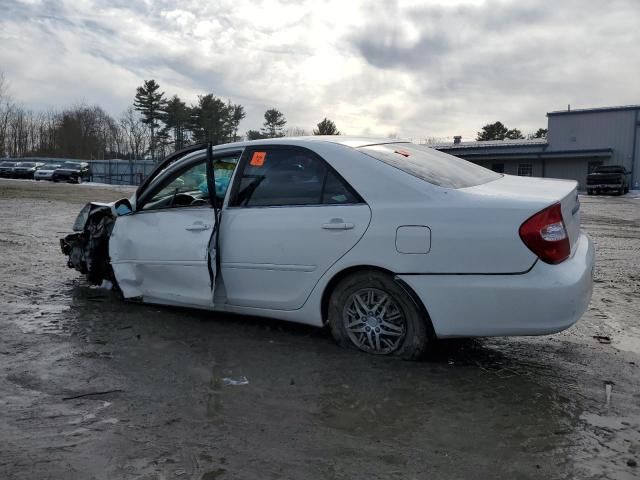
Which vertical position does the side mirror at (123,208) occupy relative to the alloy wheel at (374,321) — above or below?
above

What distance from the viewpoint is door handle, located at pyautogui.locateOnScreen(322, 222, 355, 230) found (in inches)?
154

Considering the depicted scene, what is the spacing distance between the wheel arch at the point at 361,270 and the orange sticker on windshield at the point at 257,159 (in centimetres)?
114

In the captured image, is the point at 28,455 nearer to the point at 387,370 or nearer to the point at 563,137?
the point at 387,370

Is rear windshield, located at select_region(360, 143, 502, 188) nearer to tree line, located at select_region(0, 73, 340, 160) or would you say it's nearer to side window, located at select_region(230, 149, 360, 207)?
side window, located at select_region(230, 149, 360, 207)

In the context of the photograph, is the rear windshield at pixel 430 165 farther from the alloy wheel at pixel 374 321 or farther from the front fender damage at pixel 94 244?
the front fender damage at pixel 94 244

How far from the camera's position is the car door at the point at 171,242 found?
4578 millimetres

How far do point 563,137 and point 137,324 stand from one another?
146 ft

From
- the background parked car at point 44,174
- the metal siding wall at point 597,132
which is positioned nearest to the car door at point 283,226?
the background parked car at point 44,174

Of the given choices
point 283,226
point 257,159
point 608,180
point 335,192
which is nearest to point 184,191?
point 257,159

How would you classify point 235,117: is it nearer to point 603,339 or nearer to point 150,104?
point 150,104

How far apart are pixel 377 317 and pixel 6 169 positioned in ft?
162

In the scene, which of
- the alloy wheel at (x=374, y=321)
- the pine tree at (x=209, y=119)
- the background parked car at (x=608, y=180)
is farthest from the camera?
the pine tree at (x=209, y=119)

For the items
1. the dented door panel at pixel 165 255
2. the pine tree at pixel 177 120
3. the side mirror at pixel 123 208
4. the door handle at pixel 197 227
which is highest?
the pine tree at pixel 177 120

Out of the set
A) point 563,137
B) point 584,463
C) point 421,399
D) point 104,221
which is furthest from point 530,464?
point 563,137
